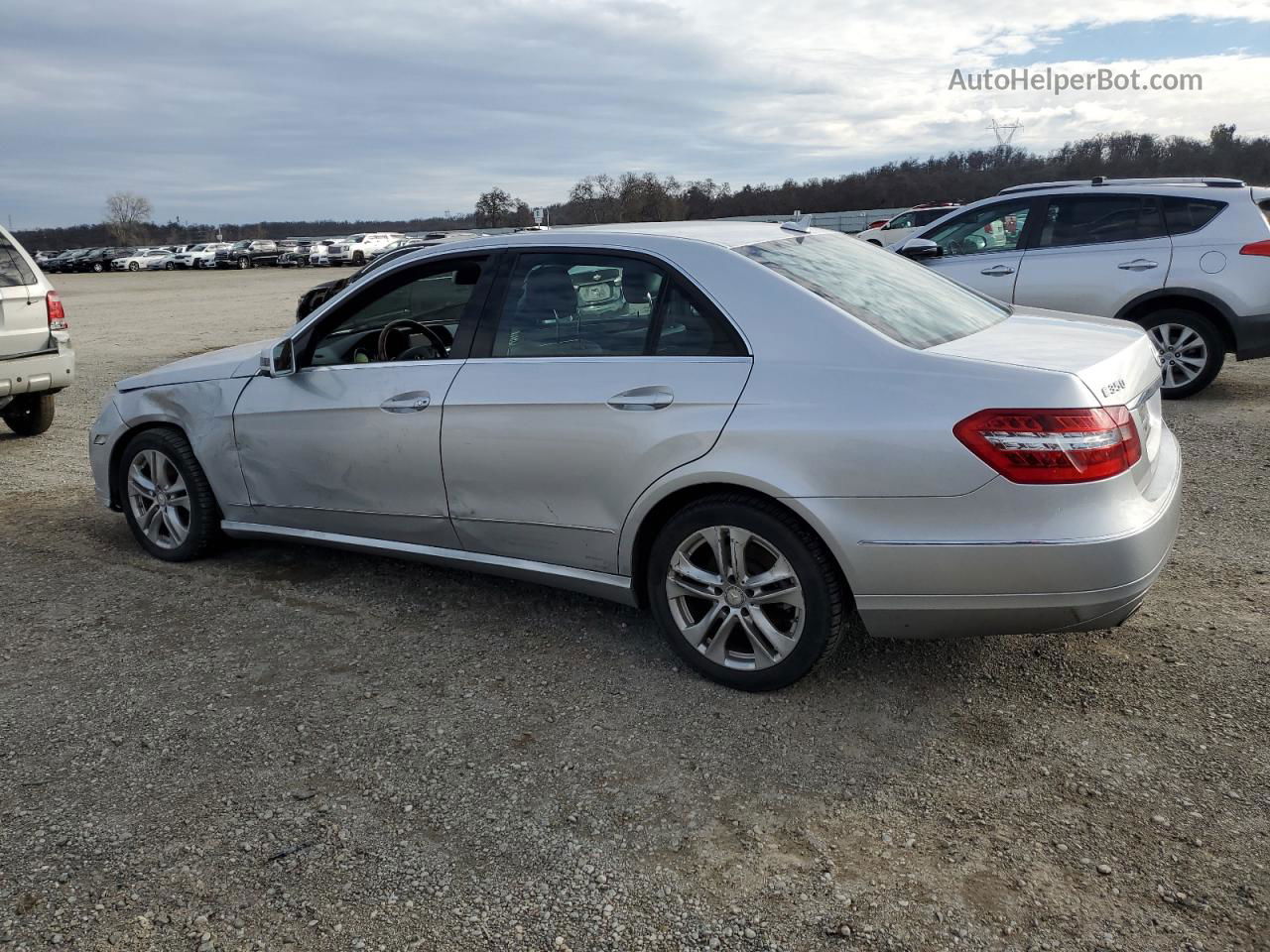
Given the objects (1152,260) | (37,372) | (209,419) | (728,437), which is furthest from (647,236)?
(37,372)

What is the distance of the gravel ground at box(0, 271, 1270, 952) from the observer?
2617mm

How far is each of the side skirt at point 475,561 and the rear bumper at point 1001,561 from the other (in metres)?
0.95

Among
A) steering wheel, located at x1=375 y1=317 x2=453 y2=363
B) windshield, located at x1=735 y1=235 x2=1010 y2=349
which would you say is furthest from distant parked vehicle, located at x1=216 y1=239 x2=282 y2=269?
windshield, located at x1=735 y1=235 x2=1010 y2=349

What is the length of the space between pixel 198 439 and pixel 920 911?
13.2 feet

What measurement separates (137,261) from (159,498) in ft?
219

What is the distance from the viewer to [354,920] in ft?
8.65

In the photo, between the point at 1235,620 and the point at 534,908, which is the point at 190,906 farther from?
the point at 1235,620

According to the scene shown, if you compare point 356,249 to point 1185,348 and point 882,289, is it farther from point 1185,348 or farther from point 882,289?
point 882,289

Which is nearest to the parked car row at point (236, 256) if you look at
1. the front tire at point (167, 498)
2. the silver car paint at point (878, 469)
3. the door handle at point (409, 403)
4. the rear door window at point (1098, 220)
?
the rear door window at point (1098, 220)

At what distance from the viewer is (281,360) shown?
4.79m

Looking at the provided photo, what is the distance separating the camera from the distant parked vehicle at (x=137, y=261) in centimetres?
6431

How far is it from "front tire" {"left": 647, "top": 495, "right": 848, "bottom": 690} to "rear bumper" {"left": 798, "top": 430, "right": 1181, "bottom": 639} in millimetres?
118

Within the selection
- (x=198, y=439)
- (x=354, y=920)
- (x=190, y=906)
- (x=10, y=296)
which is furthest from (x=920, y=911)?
(x=10, y=296)

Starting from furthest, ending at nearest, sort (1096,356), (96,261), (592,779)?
(96,261), (1096,356), (592,779)
